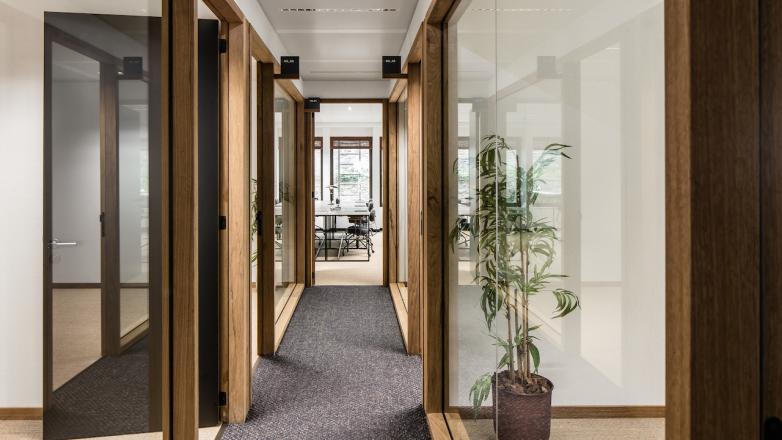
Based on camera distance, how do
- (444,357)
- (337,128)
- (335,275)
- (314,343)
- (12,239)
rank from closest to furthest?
1. (12,239)
2. (444,357)
3. (314,343)
4. (335,275)
5. (337,128)

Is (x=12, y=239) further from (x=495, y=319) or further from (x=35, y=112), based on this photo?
(x=495, y=319)

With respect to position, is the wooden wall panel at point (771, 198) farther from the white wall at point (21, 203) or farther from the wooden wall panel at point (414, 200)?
the wooden wall panel at point (414, 200)

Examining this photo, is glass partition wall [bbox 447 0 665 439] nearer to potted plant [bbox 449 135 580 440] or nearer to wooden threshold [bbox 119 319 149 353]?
potted plant [bbox 449 135 580 440]

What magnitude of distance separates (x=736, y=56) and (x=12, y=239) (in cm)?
116

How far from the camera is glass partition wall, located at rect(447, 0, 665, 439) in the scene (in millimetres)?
754

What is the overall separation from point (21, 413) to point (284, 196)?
449 cm

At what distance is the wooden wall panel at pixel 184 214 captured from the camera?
72.7 inches

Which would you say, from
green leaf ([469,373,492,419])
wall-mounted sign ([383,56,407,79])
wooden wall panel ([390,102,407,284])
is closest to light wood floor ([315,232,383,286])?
wooden wall panel ([390,102,407,284])

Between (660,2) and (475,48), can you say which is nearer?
(660,2)

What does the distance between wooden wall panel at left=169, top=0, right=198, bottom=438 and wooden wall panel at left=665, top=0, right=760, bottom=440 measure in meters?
1.66

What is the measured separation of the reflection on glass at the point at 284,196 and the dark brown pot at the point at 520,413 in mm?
3174

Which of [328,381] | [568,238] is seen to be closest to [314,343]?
[328,381]

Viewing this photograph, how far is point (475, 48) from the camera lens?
1.98 m

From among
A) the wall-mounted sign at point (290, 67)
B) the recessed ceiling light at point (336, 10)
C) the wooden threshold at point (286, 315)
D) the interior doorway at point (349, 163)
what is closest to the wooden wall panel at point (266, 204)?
the wall-mounted sign at point (290, 67)
